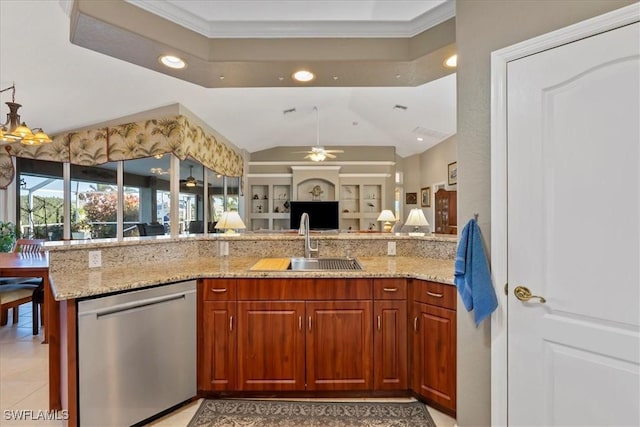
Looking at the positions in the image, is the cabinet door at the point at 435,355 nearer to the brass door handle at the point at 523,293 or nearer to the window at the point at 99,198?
the brass door handle at the point at 523,293

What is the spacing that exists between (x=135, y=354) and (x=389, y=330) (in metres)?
1.58

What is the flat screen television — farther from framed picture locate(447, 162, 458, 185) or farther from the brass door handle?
the brass door handle

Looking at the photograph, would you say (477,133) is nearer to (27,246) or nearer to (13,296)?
(13,296)

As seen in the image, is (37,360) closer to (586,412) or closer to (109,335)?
(109,335)

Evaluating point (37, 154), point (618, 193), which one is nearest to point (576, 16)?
point (618, 193)

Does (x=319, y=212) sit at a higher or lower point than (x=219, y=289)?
higher

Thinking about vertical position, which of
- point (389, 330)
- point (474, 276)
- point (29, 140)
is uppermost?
point (29, 140)

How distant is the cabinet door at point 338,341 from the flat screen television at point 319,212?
212 inches

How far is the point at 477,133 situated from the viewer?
163 cm

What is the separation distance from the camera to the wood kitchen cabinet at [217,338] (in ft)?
6.89

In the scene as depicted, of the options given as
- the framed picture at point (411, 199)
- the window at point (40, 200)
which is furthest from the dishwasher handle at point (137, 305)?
the framed picture at point (411, 199)

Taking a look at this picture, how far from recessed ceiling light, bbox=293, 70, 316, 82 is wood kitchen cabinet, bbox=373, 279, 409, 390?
62.8 inches

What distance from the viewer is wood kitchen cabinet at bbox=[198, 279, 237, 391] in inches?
82.7

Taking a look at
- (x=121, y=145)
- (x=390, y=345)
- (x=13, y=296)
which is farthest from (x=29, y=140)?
(x=390, y=345)
